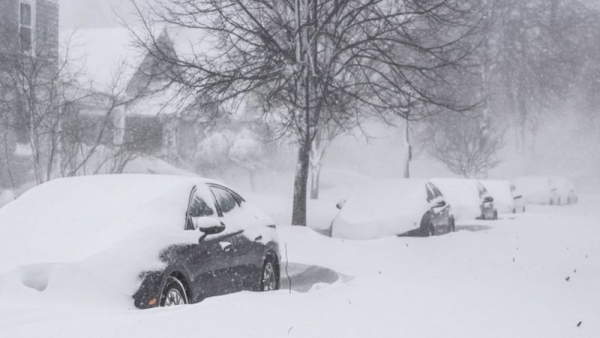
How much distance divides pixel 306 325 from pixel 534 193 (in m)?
34.3

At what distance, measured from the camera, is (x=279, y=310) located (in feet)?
19.6

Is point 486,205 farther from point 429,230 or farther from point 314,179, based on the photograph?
point 314,179

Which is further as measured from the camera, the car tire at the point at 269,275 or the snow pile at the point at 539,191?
the snow pile at the point at 539,191

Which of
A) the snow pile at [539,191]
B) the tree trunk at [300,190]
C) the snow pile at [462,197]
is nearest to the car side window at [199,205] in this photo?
the tree trunk at [300,190]

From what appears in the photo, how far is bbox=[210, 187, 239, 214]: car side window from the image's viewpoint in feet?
25.7

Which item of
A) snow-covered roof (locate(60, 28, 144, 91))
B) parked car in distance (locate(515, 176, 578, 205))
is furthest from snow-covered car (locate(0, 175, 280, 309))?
parked car in distance (locate(515, 176, 578, 205))

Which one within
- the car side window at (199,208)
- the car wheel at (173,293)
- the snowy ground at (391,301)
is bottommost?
the snowy ground at (391,301)

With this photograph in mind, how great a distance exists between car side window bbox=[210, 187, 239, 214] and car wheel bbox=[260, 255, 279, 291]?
80 centimetres

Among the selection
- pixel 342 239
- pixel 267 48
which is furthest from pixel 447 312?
pixel 267 48

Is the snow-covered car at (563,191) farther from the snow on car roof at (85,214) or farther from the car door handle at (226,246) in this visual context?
A: the snow on car roof at (85,214)

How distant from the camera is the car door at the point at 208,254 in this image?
22.0ft

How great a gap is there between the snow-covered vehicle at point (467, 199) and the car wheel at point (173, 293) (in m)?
15.8

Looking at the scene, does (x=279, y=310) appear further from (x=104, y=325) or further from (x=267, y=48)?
(x=267, y=48)

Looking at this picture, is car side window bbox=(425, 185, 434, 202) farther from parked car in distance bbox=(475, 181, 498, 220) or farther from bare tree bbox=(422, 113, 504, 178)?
bare tree bbox=(422, 113, 504, 178)
